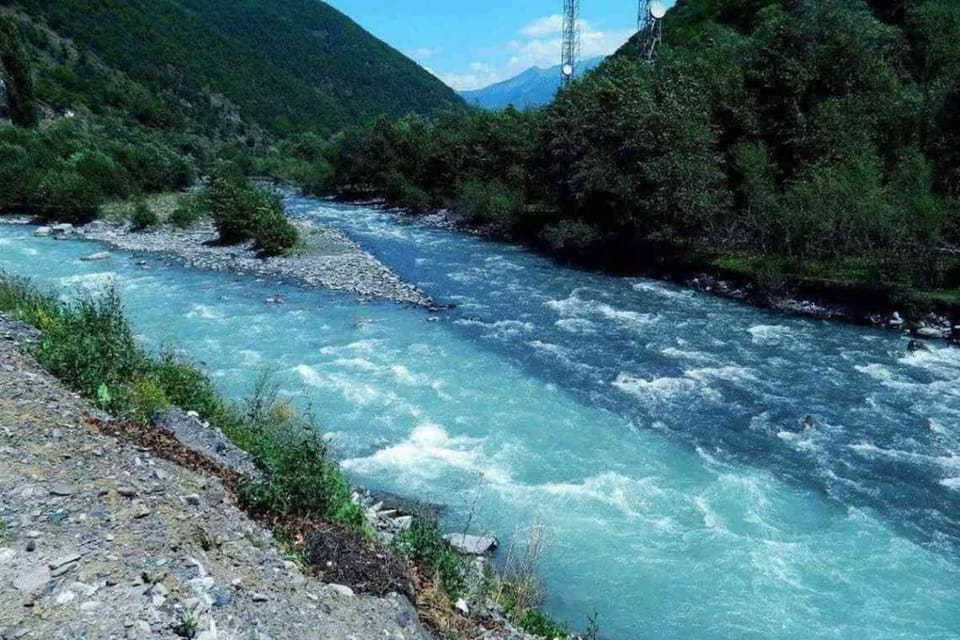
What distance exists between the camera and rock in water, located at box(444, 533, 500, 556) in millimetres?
10570

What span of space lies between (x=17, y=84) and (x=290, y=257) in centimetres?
5216

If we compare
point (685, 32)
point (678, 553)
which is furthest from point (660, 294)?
point (685, 32)

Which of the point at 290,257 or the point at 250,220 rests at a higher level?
the point at 250,220

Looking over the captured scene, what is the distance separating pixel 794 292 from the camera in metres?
27.1

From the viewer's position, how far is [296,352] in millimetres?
20266

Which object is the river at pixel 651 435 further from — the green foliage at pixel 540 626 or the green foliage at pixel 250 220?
the green foliage at pixel 250 220

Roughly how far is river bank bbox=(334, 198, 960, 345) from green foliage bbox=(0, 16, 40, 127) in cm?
5850

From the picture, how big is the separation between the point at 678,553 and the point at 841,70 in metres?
31.8

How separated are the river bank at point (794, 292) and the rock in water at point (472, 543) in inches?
748

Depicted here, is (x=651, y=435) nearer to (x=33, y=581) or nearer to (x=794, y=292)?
(x=33, y=581)

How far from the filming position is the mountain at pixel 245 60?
112 m

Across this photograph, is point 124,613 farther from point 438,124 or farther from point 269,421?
point 438,124

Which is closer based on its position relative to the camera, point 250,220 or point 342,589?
point 342,589

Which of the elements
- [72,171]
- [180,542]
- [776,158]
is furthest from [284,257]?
[180,542]
